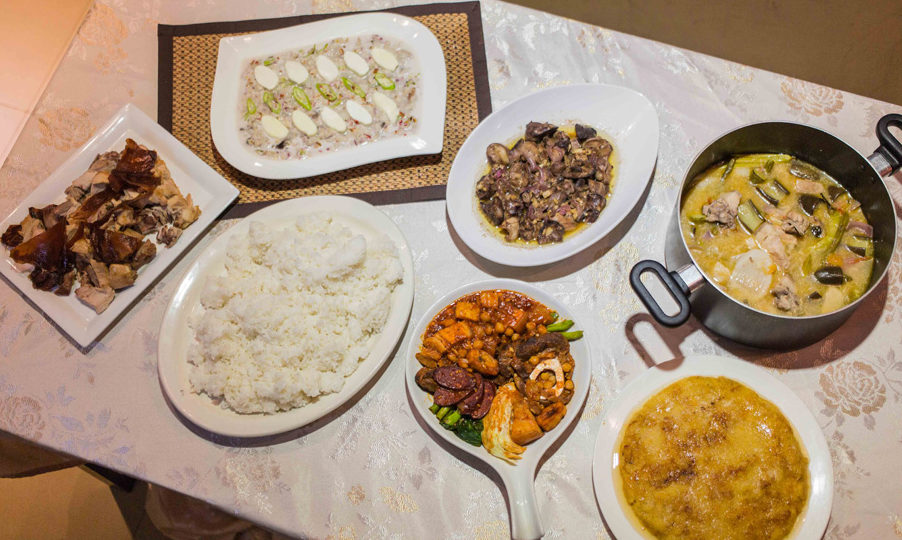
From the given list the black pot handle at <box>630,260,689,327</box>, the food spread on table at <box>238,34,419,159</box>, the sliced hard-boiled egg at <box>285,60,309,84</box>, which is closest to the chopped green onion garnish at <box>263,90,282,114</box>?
the food spread on table at <box>238,34,419,159</box>

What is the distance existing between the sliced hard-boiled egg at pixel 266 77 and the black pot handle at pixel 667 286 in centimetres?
152

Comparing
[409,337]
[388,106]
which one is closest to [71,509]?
[409,337]

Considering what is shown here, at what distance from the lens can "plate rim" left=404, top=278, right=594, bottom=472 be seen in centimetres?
151

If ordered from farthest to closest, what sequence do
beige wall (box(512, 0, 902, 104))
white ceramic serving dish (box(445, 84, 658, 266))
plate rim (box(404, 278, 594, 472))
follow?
beige wall (box(512, 0, 902, 104))
white ceramic serving dish (box(445, 84, 658, 266))
plate rim (box(404, 278, 594, 472))

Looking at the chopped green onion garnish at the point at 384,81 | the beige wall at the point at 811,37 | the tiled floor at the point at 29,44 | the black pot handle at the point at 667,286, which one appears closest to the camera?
the black pot handle at the point at 667,286

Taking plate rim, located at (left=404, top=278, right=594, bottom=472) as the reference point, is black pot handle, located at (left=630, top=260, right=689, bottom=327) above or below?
above

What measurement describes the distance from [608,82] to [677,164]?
0.40 metres

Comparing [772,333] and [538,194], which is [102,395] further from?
[772,333]

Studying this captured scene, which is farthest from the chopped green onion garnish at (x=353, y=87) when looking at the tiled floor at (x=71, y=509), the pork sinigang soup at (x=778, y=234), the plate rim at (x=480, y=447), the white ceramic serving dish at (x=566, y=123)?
the tiled floor at (x=71, y=509)

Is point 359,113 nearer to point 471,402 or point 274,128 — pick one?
point 274,128

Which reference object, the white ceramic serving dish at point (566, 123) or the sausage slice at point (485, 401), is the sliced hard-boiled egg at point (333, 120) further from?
the sausage slice at point (485, 401)

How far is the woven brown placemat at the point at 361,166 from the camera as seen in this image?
78.1 inches

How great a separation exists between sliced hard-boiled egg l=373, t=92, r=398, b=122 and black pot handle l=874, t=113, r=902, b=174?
1.50 metres

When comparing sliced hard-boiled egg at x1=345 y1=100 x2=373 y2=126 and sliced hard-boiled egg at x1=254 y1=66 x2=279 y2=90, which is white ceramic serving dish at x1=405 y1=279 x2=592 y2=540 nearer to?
sliced hard-boiled egg at x1=345 y1=100 x2=373 y2=126
